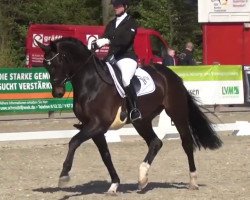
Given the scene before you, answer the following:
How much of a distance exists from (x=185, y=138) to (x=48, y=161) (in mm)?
3606

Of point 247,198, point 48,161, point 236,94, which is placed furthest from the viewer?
point 236,94

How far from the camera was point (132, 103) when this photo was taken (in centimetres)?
1004

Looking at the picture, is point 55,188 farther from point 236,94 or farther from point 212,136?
point 236,94

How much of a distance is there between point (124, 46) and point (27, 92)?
11237 millimetres

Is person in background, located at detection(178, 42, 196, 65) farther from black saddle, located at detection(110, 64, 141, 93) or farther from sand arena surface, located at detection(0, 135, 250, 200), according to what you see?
black saddle, located at detection(110, 64, 141, 93)

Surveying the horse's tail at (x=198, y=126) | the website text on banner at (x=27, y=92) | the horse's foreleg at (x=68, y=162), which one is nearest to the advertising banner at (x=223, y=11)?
the website text on banner at (x=27, y=92)

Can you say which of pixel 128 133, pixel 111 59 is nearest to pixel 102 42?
pixel 111 59

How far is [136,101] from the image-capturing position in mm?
10148

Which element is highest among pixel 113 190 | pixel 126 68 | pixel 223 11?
pixel 126 68

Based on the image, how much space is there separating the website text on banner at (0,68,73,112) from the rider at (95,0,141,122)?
10564 millimetres

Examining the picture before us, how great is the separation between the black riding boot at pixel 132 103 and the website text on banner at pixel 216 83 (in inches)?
467

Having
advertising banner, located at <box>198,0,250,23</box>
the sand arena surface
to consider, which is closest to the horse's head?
the sand arena surface

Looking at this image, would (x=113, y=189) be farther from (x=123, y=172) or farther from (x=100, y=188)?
(x=123, y=172)

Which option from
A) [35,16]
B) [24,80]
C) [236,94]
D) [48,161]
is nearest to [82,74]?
[48,161]
